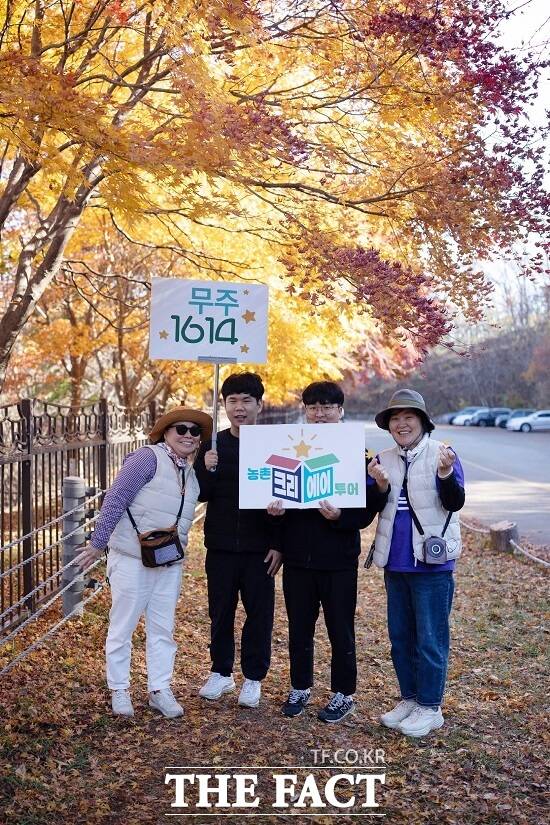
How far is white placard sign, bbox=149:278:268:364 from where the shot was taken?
4.91m

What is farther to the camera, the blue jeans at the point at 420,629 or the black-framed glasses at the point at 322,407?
the black-framed glasses at the point at 322,407

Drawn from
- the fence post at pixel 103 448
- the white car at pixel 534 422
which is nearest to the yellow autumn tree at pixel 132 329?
the fence post at pixel 103 448

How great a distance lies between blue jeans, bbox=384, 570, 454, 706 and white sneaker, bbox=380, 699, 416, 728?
39 millimetres

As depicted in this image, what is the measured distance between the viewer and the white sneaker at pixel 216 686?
4.96m

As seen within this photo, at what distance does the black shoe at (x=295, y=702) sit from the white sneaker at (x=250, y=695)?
7.0 inches

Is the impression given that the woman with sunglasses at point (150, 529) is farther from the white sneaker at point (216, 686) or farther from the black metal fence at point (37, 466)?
the black metal fence at point (37, 466)

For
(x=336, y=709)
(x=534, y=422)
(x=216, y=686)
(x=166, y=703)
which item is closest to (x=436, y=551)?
(x=336, y=709)

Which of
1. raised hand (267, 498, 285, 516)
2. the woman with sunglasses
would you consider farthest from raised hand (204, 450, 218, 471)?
raised hand (267, 498, 285, 516)

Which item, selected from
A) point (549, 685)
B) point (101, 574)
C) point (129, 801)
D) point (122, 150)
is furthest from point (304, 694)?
point (101, 574)

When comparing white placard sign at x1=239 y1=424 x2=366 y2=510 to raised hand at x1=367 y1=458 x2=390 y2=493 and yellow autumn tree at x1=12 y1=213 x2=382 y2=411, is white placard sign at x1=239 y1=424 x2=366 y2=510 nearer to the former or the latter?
raised hand at x1=367 y1=458 x2=390 y2=493

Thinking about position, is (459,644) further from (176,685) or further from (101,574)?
(101,574)

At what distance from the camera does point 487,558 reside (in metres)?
10.4

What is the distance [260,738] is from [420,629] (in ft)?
3.50

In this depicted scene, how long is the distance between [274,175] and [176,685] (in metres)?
3.68
